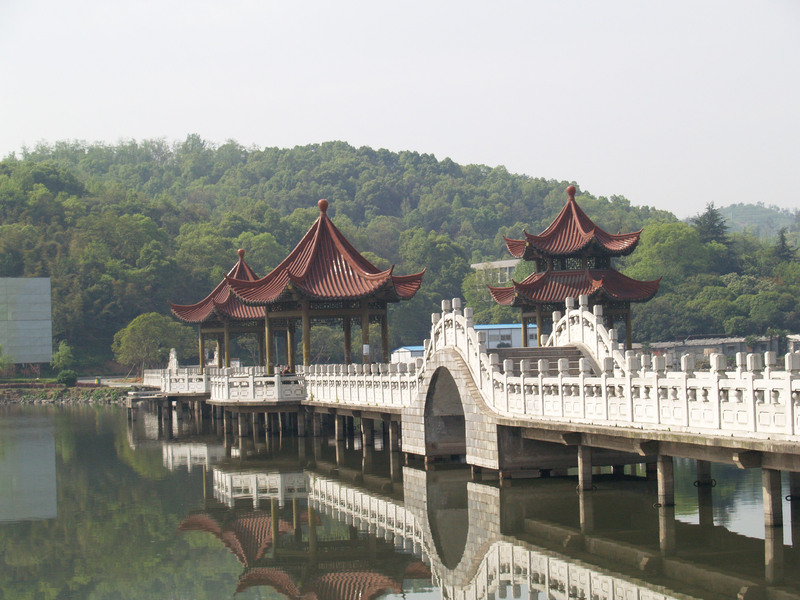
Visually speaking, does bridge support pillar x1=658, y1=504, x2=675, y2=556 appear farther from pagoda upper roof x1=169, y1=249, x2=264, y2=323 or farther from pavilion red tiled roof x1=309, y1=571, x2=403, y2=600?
pagoda upper roof x1=169, y1=249, x2=264, y2=323

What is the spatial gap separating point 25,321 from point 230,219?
34.1 meters

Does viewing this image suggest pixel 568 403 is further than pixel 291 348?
No

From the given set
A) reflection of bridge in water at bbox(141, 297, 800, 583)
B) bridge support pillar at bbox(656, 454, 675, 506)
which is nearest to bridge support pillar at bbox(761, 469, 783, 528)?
reflection of bridge in water at bbox(141, 297, 800, 583)

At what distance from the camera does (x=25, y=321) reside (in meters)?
86.2

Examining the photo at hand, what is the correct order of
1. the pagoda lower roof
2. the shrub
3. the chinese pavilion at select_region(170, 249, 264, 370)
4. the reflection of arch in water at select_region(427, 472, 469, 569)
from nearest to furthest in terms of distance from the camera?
1. the reflection of arch in water at select_region(427, 472, 469, 569)
2. the pagoda lower roof
3. the chinese pavilion at select_region(170, 249, 264, 370)
4. the shrub

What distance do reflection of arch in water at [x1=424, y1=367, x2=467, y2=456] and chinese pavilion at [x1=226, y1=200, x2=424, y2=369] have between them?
435 inches

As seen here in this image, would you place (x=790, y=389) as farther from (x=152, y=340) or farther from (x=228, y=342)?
(x=152, y=340)

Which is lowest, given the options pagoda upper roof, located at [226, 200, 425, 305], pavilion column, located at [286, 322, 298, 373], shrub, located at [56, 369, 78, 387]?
Answer: shrub, located at [56, 369, 78, 387]

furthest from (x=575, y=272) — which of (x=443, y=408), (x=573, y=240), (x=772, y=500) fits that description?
(x=772, y=500)

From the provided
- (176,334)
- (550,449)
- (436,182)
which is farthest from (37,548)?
(436,182)

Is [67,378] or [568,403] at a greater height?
[568,403]

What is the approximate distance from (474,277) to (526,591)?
8908 cm

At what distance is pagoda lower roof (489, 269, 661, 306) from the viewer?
4222 centimetres

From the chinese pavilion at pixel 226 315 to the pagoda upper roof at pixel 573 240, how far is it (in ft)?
41.6
